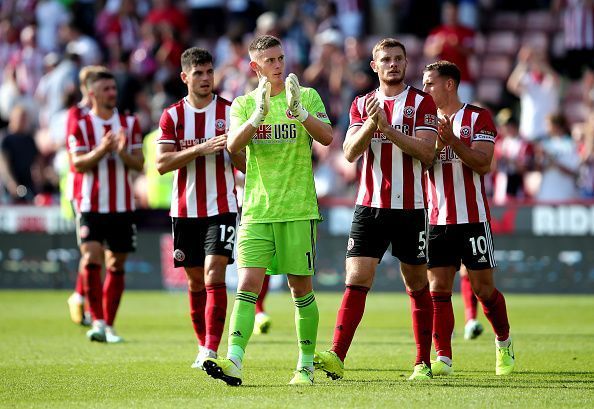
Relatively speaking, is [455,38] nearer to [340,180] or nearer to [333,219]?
[340,180]

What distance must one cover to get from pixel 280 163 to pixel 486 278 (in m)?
1.98

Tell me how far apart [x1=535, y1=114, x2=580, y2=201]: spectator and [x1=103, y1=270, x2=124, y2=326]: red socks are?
7823 millimetres

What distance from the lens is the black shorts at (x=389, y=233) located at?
863cm

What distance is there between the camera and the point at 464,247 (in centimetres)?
923

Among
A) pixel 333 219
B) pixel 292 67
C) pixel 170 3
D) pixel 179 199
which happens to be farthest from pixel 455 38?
pixel 179 199

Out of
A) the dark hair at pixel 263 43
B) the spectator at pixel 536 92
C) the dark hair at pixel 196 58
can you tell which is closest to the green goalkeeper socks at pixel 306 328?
the dark hair at pixel 263 43

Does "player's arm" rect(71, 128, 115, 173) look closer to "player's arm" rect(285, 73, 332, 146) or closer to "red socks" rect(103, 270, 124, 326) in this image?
"red socks" rect(103, 270, 124, 326)

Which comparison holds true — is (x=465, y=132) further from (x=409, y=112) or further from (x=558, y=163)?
(x=558, y=163)

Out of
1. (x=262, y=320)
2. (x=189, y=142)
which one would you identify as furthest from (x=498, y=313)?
(x=262, y=320)

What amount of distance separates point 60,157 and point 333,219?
447 cm

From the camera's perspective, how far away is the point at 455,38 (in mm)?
19938

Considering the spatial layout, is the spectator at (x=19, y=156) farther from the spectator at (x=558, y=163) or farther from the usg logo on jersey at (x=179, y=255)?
the usg logo on jersey at (x=179, y=255)

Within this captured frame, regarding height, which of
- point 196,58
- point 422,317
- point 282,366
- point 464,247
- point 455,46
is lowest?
point 282,366

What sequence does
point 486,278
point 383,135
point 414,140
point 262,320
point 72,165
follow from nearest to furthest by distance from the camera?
point 414,140 < point 383,135 < point 486,278 < point 72,165 < point 262,320
